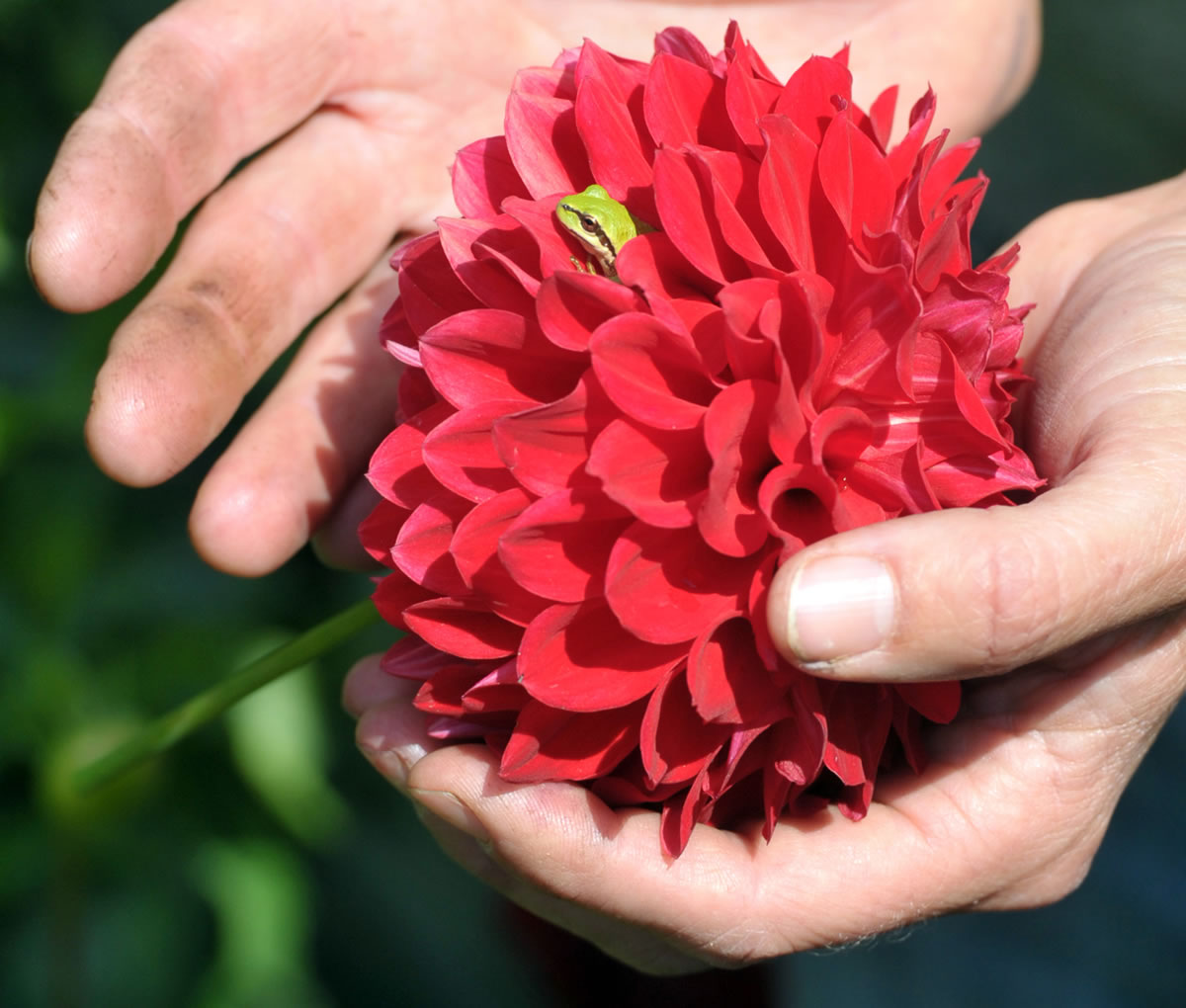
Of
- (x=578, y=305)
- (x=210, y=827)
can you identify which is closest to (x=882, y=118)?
(x=578, y=305)

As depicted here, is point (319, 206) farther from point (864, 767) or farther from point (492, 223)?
point (864, 767)

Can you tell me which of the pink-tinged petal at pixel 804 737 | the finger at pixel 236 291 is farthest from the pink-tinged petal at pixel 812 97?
the finger at pixel 236 291

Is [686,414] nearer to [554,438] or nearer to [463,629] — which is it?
[554,438]

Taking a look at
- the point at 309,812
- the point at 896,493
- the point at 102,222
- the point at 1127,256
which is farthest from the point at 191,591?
the point at 1127,256

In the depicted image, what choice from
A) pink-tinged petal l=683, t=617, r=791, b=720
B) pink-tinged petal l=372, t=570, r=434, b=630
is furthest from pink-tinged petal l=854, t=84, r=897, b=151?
pink-tinged petal l=372, t=570, r=434, b=630

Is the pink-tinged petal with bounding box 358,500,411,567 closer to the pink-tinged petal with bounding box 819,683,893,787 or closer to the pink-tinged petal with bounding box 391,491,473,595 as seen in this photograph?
the pink-tinged petal with bounding box 391,491,473,595
